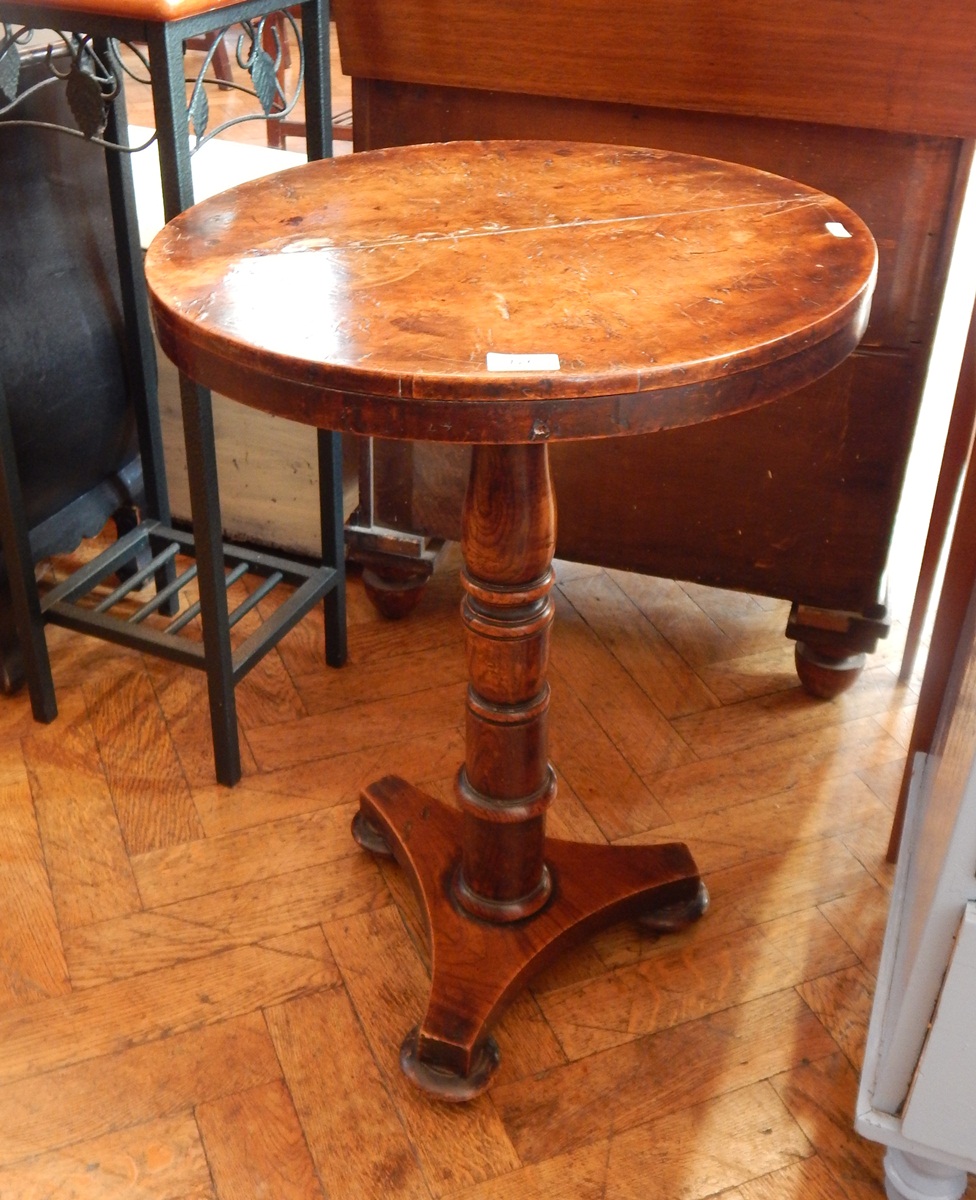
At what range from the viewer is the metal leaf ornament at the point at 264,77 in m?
1.47

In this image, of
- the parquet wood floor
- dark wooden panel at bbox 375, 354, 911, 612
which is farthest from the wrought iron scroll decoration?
the parquet wood floor

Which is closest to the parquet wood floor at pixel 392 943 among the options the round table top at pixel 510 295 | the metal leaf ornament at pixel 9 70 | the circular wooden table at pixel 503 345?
the circular wooden table at pixel 503 345

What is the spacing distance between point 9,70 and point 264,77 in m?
0.29

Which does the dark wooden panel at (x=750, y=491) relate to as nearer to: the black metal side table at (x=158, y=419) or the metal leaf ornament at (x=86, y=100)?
the black metal side table at (x=158, y=419)

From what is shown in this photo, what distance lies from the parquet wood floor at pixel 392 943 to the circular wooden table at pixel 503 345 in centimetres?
8

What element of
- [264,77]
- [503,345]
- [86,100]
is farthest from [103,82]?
[503,345]

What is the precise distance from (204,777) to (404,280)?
2.98 feet

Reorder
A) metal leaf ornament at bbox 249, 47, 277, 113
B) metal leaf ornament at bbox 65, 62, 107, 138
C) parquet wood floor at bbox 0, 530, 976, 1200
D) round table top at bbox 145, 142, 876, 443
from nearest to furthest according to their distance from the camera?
round table top at bbox 145, 142, 876, 443 < parquet wood floor at bbox 0, 530, 976, 1200 < metal leaf ornament at bbox 65, 62, 107, 138 < metal leaf ornament at bbox 249, 47, 277, 113

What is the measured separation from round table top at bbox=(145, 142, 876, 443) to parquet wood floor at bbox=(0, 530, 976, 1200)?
74cm

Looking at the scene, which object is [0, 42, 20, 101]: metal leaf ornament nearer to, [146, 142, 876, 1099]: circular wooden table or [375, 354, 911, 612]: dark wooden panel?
[146, 142, 876, 1099]: circular wooden table

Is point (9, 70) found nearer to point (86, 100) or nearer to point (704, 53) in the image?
point (86, 100)

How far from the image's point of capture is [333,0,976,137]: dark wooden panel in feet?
4.52

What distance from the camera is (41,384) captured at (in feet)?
5.62

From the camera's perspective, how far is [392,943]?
4.73ft
